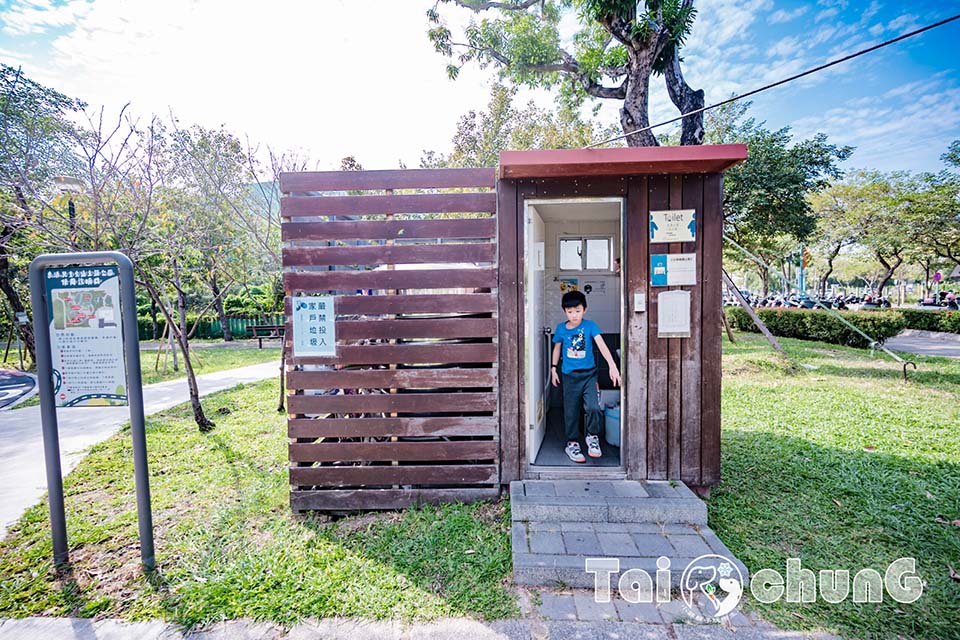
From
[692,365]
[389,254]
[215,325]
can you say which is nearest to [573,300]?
[692,365]

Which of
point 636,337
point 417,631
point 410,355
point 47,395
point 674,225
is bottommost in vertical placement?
point 417,631

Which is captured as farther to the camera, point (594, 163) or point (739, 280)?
point (739, 280)

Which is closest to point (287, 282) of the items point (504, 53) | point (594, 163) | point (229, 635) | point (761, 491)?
point (229, 635)

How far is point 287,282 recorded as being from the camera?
3145mm

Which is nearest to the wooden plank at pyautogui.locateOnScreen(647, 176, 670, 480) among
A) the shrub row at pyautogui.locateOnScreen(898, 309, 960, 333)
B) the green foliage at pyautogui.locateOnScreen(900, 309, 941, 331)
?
the shrub row at pyautogui.locateOnScreen(898, 309, 960, 333)

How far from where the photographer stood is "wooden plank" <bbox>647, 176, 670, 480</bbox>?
3.15 metres

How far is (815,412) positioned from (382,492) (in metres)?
5.62

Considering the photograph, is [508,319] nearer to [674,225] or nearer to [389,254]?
[389,254]

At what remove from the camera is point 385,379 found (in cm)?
323

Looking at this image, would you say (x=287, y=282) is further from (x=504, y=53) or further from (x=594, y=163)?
(x=504, y=53)

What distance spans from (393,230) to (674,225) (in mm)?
2093

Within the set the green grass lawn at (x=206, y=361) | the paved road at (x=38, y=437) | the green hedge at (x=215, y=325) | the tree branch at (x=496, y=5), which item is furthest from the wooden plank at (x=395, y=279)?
the green hedge at (x=215, y=325)

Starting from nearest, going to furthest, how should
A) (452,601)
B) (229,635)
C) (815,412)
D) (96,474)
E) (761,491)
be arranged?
(229,635)
(452,601)
(761,491)
(96,474)
(815,412)

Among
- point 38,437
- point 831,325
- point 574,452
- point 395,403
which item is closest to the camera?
point 395,403
